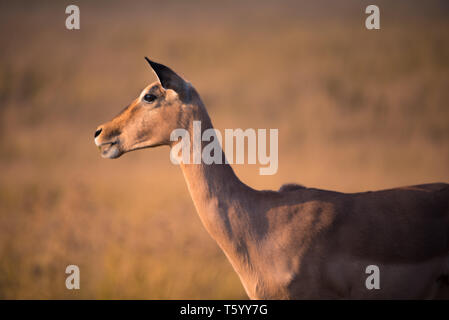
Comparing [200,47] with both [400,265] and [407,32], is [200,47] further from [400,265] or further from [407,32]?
[400,265]

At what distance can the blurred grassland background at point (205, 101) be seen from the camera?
10.1 meters

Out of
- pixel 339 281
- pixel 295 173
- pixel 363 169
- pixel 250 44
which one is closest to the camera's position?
pixel 339 281

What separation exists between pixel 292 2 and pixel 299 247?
4826 cm

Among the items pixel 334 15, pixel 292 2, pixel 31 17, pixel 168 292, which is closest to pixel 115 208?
pixel 168 292

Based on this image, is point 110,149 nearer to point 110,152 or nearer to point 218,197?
point 110,152

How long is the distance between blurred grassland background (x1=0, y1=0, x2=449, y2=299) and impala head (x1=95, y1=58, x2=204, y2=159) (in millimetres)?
4362

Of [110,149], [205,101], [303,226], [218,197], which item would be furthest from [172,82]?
[205,101]

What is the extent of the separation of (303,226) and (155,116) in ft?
5.63

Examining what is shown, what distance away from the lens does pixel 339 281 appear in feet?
15.9

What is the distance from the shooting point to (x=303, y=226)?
16.5 feet

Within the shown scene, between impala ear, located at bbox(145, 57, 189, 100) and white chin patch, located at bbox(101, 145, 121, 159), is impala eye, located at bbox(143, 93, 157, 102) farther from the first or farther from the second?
white chin patch, located at bbox(101, 145, 121, 159)

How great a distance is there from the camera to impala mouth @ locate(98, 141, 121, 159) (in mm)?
5309

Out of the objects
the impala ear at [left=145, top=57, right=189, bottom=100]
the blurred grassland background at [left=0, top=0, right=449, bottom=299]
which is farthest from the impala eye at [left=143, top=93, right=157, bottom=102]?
the blurred grassland background at [left=0, top=0, right=449, bottom=299]

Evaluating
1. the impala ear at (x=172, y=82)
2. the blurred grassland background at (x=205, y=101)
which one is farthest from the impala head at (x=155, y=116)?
the blurred grassland background at (x=205, y=101)
